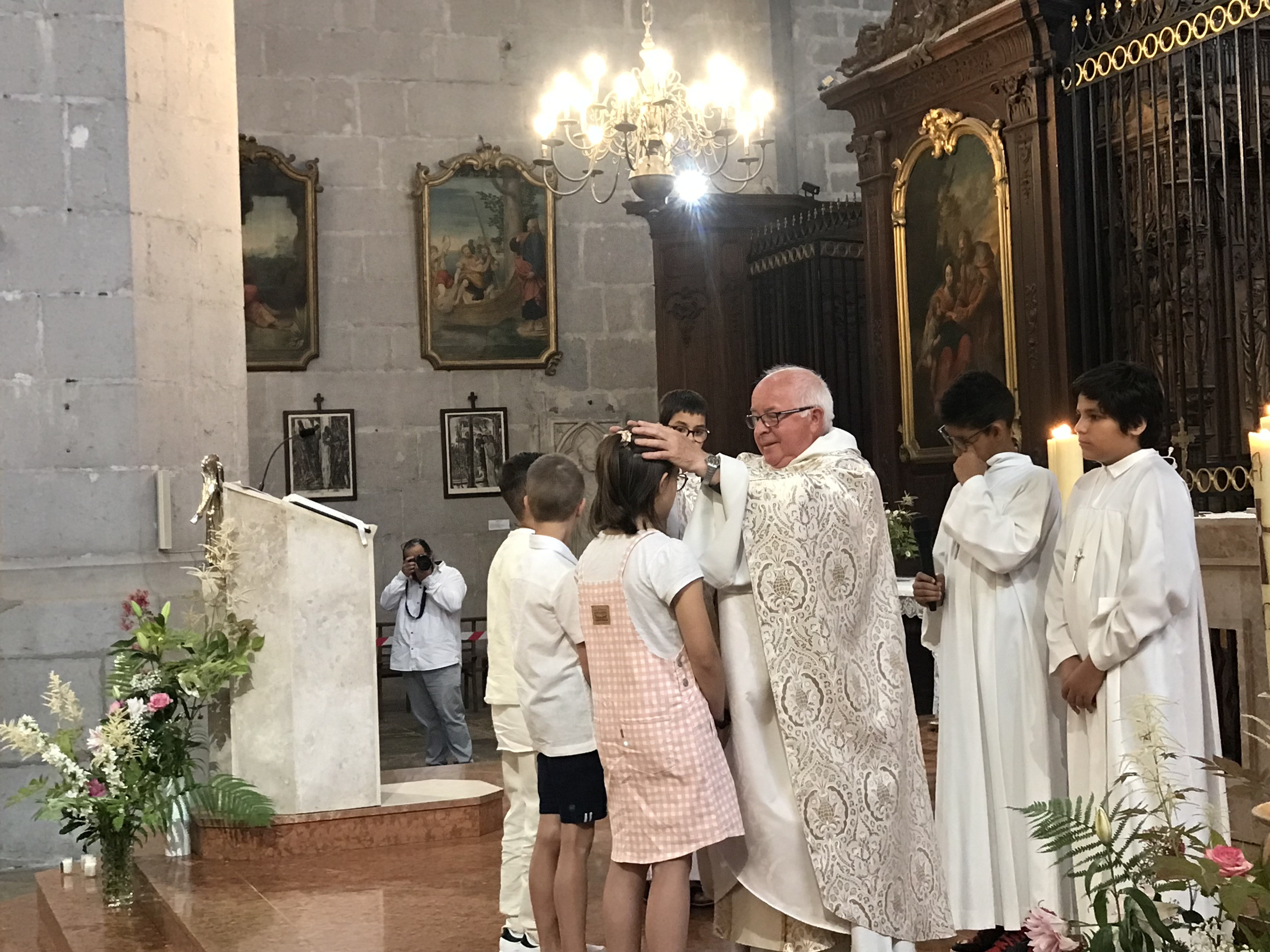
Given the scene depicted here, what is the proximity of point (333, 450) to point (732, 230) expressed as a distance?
4227mm

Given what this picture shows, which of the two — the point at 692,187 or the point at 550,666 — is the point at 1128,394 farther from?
the point at 692,187

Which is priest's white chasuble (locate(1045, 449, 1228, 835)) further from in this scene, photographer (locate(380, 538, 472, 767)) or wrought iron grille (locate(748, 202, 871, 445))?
wrought iron grille (locate(748, 202, 871, 445))

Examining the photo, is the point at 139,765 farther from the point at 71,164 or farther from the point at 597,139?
the point at 597,139

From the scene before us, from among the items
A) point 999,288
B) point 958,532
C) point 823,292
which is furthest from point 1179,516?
point 823,292

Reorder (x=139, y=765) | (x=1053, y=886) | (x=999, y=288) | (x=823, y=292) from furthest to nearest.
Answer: (x=823, y=292) < (x=999, y=288) < (x=139, y=765) < (x=1053, y=886)

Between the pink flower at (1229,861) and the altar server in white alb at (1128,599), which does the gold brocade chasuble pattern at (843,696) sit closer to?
the altar server in white alb at (1128,599)

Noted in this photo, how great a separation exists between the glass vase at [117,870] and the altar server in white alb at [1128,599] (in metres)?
3.40

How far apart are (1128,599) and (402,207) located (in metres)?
11.0

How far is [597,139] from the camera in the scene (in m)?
9.77

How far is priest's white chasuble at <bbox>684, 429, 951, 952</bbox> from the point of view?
132 inches

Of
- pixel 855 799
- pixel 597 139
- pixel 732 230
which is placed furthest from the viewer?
pixel 732 230

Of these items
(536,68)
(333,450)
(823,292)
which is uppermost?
(536,68)

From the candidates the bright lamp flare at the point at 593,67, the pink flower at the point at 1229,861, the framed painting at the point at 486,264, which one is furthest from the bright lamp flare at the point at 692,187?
the pink flower at the point at 1229,861

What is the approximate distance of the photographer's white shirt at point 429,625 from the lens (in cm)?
889
